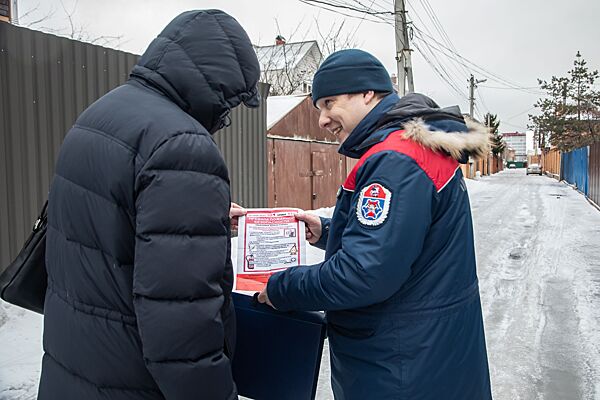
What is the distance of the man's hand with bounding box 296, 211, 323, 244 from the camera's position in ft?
6.83

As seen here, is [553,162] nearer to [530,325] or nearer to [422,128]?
[530,325]

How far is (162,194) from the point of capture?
1.24m

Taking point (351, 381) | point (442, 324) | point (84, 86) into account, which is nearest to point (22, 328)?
point (84, 86)

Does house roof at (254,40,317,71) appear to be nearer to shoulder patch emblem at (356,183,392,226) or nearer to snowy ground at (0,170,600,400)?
snowy ground at (0,170,600,400)

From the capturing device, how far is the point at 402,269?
151 centimetres

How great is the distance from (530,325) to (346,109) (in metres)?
3.92

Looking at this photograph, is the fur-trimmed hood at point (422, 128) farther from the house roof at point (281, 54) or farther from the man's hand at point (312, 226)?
the house roof at point (281, 54)

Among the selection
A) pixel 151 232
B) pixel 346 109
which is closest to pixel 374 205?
pixel 346 109

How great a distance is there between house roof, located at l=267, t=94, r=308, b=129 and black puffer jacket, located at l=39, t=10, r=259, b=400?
8.09 metres

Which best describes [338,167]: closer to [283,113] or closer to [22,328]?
[283,113]

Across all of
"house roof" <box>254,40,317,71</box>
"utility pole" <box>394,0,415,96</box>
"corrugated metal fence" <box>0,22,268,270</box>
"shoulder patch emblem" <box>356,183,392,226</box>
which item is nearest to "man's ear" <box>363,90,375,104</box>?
"shoulder patch emblem" <box>356,183,392,226</box>

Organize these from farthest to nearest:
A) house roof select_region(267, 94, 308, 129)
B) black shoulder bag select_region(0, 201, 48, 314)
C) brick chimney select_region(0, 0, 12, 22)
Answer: house roof select_region(267, 94, 308, 129)
brick chimney select_region(0, 0, 12, 22)
black shoulder bag select_region(0, 201, 48, 314)

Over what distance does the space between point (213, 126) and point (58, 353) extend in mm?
796

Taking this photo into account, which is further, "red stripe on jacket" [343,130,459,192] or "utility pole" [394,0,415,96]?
"utility pole" [394,0,415,96]
